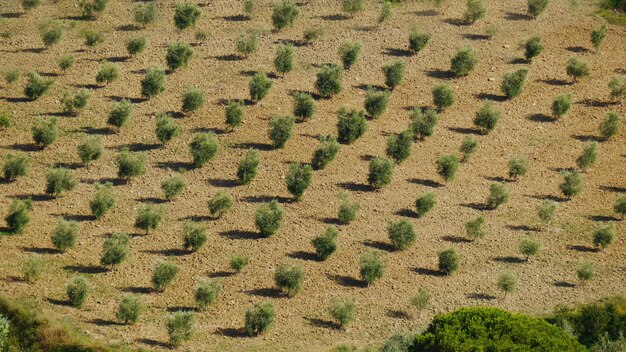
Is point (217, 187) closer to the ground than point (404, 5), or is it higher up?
closer to the ground

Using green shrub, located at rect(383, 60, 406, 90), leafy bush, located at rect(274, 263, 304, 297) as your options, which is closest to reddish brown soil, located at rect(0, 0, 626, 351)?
leafy bush, located at rect(274, 263, 304, 297)

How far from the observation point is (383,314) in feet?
123

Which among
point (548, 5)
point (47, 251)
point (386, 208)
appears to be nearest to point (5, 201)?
point (47, 251)

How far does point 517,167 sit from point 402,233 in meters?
7.64

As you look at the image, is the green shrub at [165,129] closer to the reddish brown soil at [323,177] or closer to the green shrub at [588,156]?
the reddish brown soil at [323,177]

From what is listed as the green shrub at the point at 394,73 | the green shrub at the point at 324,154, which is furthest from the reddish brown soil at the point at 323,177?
the green shrub at the point at 394,73

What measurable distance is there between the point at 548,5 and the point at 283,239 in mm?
26028

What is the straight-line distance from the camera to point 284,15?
5419 cm

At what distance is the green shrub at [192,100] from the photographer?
47156 mm

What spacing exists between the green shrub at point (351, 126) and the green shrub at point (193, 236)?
368 inches

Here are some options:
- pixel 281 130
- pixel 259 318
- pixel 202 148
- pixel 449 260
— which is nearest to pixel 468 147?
pixel 281 130

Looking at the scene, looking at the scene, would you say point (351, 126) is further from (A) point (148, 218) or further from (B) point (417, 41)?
(A) point (148, 218)

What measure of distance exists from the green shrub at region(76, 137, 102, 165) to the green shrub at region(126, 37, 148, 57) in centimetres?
832

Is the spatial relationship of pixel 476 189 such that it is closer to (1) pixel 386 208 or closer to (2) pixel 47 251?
(1) pixel 386 208
